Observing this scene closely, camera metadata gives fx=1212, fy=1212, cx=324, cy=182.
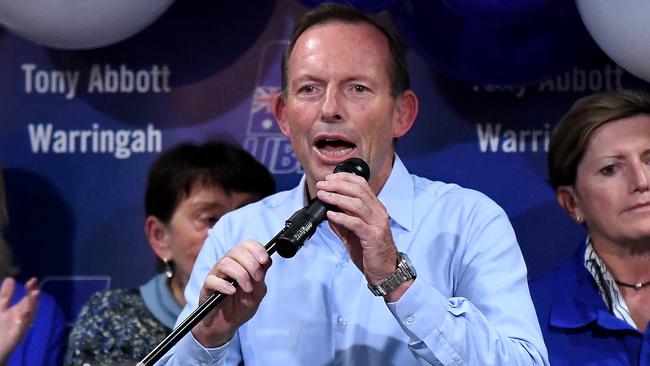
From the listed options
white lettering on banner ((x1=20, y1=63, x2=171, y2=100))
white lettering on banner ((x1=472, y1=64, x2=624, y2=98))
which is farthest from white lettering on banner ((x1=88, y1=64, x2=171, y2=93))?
white lettering on banner ((x1=472, y1=64, x2=624, y2=98))

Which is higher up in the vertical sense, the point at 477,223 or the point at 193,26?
the point at 193,26

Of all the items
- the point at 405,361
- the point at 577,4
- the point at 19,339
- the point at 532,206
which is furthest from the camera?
the point at 532,206

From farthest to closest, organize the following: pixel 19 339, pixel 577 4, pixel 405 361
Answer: pixel 577 4, pixel 19 339, pixel 405 361

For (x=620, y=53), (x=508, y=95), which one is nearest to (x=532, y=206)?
(x=508, y=95)

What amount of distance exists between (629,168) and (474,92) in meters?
0.53

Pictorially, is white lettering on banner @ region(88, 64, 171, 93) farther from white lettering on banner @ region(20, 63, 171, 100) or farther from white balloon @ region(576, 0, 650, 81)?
white balloon @ region(576, 0, 650, 81)

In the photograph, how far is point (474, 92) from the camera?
3127 mm

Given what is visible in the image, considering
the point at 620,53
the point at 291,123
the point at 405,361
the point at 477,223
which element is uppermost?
the point at 620,53

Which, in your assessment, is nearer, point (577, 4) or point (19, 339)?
point (19, 339)

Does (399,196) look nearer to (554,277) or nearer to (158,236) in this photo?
(554,277)

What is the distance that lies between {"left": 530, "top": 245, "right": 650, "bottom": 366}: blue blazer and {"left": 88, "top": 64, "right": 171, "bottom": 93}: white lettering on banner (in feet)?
3.72

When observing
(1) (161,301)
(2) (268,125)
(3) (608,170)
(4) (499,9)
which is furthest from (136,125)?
(3) (608,170)

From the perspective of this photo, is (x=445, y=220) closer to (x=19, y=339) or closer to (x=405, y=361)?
(x=405, y=361)

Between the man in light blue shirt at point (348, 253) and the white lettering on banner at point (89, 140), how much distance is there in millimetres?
870
